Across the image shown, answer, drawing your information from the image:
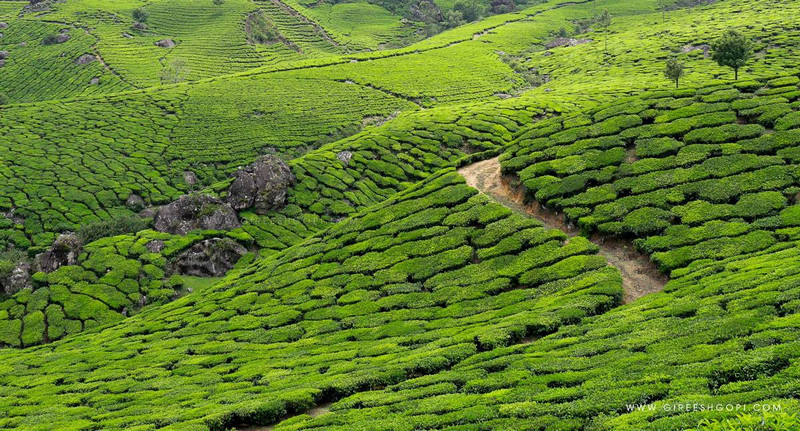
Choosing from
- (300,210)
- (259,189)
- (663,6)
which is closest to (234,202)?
(259,189)

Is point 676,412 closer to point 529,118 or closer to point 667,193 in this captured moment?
point 667,193

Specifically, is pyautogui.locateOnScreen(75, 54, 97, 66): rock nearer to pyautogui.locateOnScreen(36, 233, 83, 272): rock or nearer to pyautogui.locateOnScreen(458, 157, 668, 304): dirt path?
pyautogui.locateOnScreen(36, 233, 83, 272): rock

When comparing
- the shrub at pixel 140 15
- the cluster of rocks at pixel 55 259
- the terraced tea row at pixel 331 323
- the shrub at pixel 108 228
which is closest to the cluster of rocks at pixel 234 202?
the shrub at pixel 108 228

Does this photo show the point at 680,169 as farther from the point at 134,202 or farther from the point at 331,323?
the point at 134,202

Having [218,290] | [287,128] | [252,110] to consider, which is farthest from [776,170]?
[252,110]

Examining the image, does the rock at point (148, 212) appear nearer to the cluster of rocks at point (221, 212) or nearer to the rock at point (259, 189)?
the cluster of rocks at point (221, 212)

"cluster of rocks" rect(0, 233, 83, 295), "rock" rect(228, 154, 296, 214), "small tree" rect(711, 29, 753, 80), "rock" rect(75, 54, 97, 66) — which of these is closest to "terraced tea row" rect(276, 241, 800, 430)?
"cluster of rocks" rect(0, 233, 83, 295)
